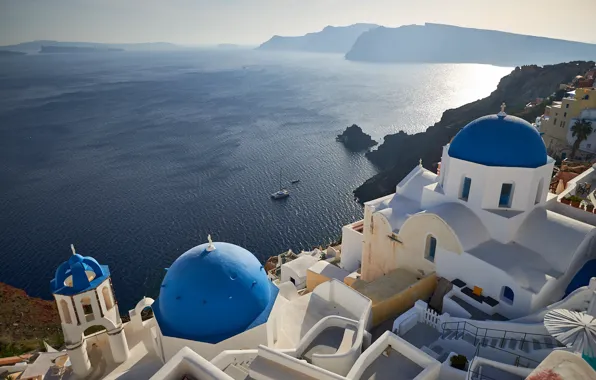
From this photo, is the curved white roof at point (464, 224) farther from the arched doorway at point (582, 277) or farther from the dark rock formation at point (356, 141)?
the dark rock formation at point (356, 141)

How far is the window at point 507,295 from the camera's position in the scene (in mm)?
15953

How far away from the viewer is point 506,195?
60.7 feet

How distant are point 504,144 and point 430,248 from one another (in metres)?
6.05

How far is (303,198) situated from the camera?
58656mm

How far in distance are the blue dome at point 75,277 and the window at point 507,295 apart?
16.2 meters

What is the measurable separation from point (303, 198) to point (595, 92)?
124 feet

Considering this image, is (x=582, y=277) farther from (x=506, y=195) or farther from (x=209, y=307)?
(x=209, y=307)

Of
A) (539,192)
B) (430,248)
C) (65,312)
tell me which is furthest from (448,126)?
(65,312)

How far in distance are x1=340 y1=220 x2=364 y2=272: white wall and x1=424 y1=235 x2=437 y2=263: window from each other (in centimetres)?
632

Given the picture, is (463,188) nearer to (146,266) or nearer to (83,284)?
(83,284)

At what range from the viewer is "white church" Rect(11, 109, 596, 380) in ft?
42.2

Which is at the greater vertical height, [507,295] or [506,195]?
[506,195]

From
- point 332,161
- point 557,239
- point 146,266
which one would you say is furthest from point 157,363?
point 332,161

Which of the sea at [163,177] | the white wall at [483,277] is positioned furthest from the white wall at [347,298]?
the sea at [163,177]
